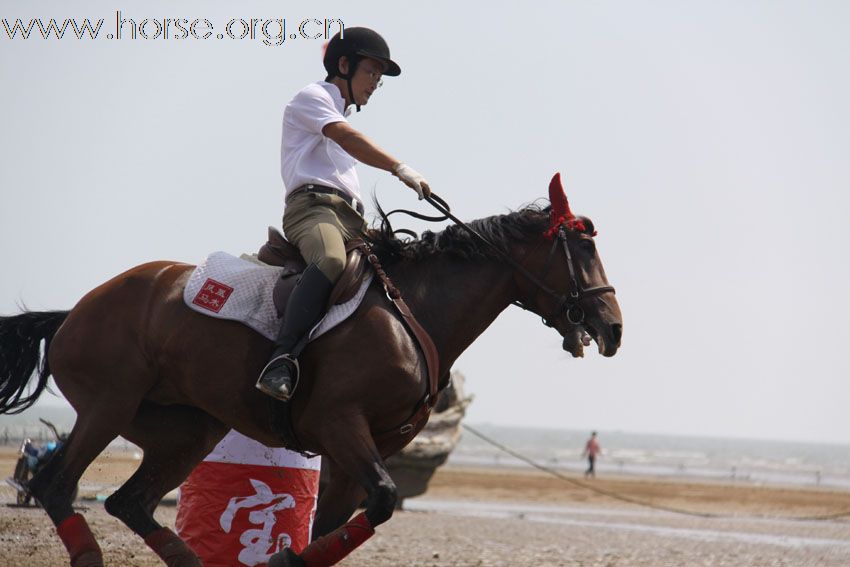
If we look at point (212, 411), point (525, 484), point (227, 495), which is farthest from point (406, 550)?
point (525, 484)

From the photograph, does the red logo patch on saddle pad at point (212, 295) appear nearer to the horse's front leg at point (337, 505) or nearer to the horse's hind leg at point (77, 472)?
the horse's hind leg at point (77, 472)

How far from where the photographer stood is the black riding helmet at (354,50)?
6.27 meters

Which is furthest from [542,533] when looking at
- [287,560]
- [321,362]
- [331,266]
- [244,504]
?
[331,266]

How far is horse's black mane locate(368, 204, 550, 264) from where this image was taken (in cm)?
623

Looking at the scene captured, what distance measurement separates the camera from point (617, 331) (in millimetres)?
5934

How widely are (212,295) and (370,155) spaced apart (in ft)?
3.80

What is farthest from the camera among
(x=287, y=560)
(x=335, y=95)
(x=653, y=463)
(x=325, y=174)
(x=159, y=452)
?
(x=653, y=463)

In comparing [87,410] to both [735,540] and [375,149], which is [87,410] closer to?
[375,149]

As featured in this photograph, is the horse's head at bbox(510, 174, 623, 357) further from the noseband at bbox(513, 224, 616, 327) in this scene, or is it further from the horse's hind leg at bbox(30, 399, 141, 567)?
the horse's hind leg at bbox(30, 399, 141, 567)

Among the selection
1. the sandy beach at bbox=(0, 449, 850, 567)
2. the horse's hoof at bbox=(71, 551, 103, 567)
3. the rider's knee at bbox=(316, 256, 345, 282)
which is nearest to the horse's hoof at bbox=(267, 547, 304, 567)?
the horse's hoof at bbox=(71, 551, 103, 567)

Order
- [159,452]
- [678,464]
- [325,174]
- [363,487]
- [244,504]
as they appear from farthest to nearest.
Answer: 1. [678,464]
2. [244,504]
3. [159,452]
4. [325,174]
5. [363,487]

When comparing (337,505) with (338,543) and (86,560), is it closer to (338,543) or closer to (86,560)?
(338,543)

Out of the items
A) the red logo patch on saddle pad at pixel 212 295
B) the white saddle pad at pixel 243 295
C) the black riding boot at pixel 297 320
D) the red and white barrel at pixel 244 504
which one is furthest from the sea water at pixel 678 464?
the black riding boot at pixel 297 320

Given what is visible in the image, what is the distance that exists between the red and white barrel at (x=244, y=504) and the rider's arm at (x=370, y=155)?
6.83ft
